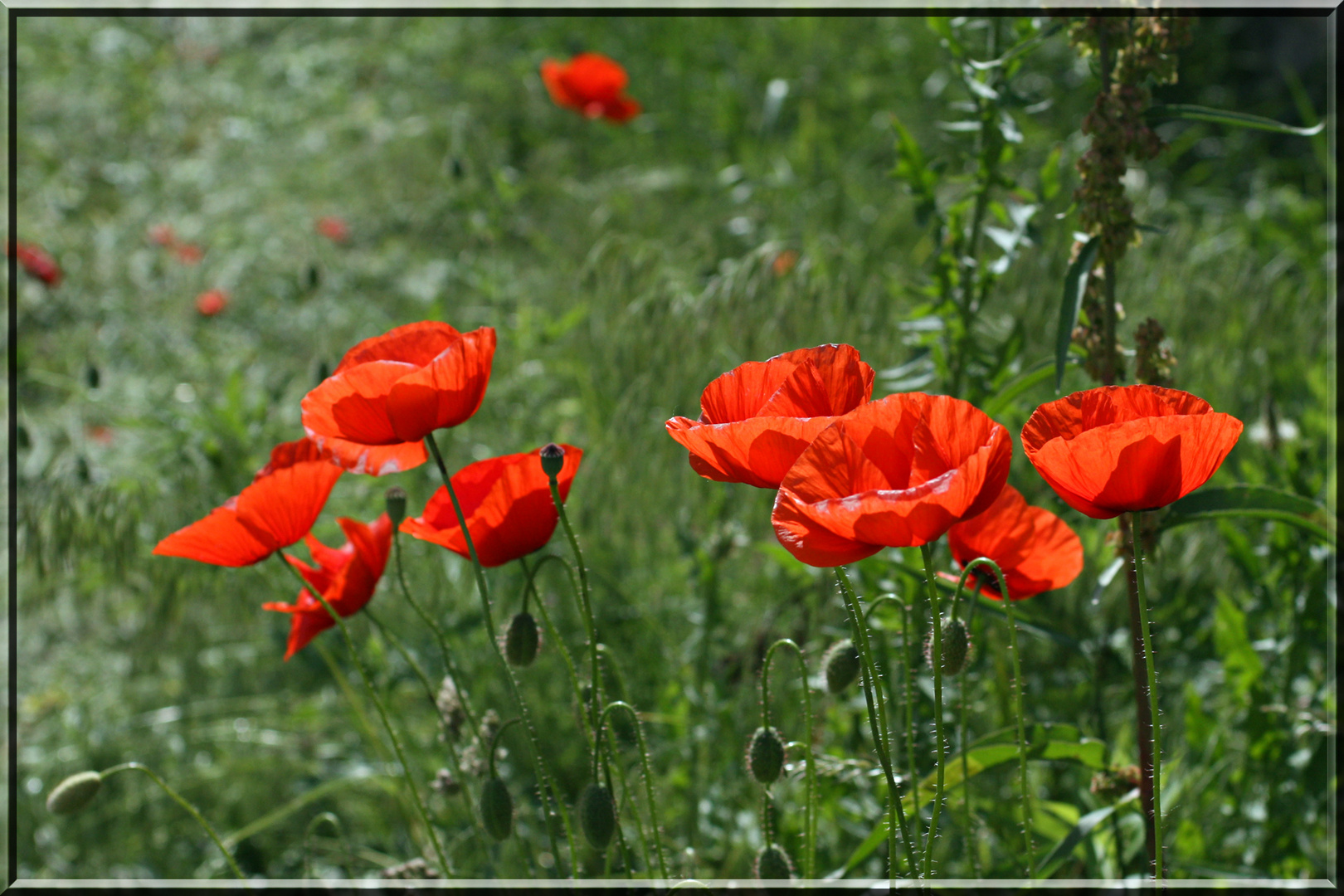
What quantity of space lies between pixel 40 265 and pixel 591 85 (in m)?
1.32

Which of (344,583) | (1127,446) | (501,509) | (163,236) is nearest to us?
(1127,446)

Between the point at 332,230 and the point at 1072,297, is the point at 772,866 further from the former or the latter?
the point at 332,230

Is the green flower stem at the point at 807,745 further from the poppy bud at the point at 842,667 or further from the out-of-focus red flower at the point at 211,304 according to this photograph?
the out-of-focus red flower at the point at 211,304

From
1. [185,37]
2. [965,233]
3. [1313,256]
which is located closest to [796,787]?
[965,233]

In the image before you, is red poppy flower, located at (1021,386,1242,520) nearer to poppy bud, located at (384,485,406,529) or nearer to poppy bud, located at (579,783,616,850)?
poppy bud, located at (579,783,616,850)

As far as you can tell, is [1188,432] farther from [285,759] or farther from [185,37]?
[185,37]

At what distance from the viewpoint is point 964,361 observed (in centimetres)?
115

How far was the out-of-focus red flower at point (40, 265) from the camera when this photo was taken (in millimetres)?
2314

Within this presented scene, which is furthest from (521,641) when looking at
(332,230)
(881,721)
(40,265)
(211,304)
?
(332,230)

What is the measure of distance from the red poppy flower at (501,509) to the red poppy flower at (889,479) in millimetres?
245

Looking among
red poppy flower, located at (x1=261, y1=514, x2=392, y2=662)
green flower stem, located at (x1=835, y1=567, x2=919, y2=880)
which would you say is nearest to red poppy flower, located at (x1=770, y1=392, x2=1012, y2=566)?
green flower stem, located at (x1=835, y1=567, x2=919, y2=880)

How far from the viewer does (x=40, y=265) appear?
7.61 ft

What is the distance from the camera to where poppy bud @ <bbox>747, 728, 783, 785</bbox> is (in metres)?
0.76

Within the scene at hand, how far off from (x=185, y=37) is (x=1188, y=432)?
5002 mm
